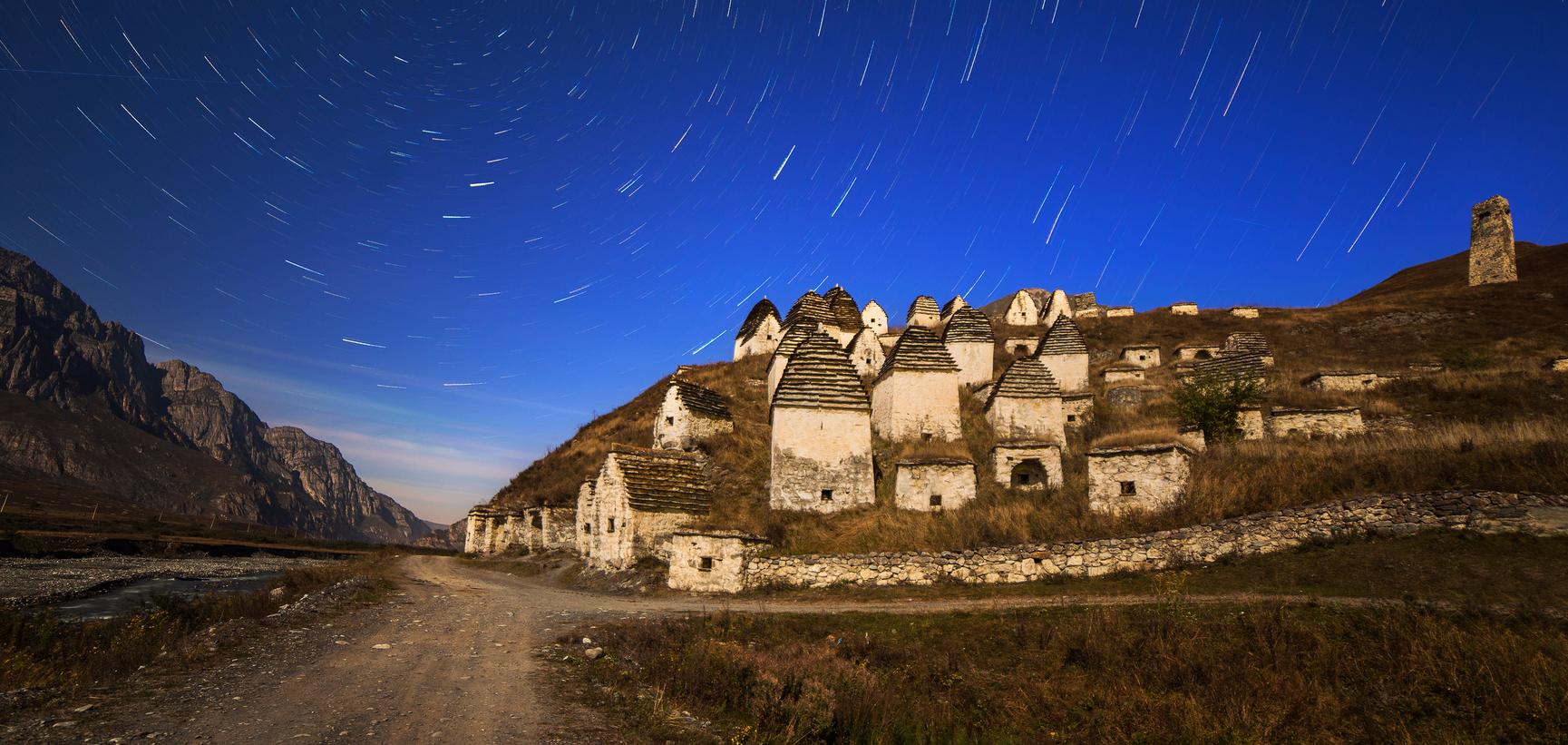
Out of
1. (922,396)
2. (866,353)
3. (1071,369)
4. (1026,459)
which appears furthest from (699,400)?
(1071,369)

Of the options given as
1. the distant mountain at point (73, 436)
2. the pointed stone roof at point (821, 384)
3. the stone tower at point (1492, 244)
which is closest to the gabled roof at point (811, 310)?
the pointed stone roof at point (821, 384)

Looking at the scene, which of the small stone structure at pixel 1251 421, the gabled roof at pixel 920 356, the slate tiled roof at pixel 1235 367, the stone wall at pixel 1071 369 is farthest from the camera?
the stone wall at pixel 1071 369

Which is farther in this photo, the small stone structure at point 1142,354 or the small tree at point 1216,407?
the small stone structure at point 1142,354

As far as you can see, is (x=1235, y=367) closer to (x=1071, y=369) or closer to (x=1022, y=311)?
(x=1071, y=369)

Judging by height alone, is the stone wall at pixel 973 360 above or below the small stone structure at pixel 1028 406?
above

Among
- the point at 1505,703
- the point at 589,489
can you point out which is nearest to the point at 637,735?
the point at 1505,703

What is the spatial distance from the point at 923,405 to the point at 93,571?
43680mm

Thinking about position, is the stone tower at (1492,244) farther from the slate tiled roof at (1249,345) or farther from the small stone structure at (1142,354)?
the small stone structure at (1142,354)

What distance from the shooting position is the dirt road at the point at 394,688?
22.2 ft

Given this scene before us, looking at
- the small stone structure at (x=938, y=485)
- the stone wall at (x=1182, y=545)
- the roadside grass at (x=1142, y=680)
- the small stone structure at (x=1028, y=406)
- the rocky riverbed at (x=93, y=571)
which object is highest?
the small stone structure at (x=1028, y=406)

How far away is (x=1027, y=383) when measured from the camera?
1088 inches

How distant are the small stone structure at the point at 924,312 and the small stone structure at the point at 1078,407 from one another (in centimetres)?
2652

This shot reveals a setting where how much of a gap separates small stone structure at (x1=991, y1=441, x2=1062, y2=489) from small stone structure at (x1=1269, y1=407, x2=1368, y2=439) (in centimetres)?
842

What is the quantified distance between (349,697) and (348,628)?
5211 mm
